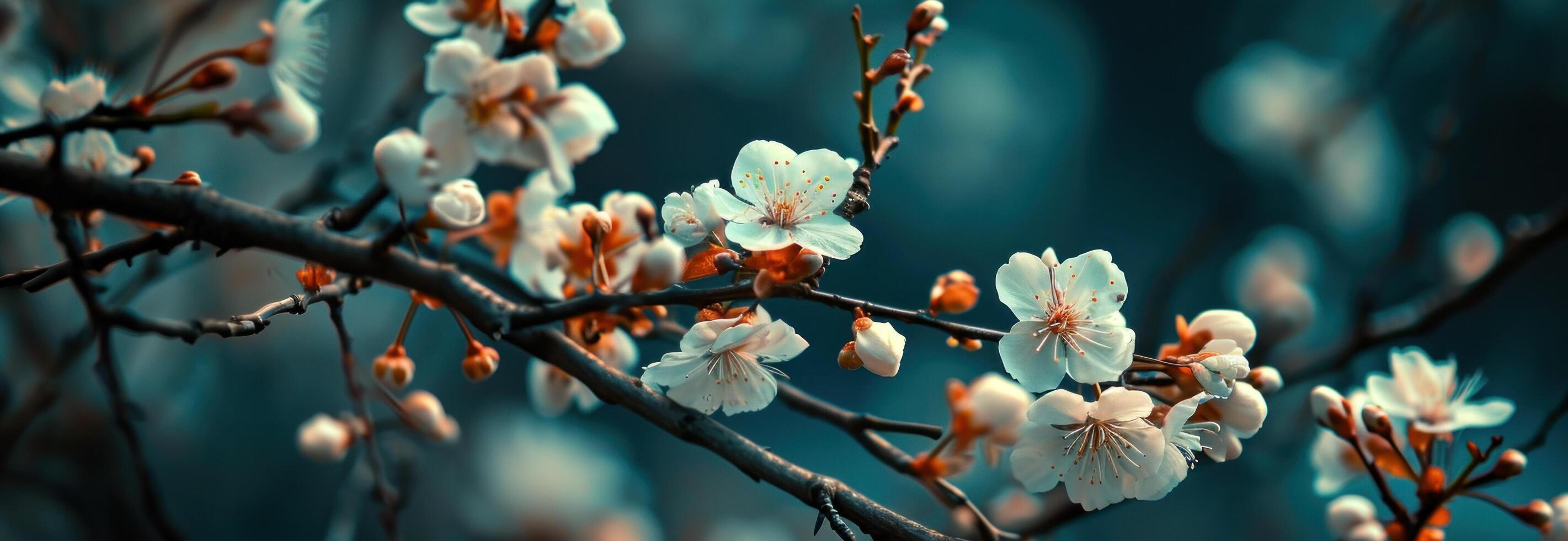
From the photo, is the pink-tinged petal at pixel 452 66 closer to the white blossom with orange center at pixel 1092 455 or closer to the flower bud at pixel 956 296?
the flower bud at pixel 956 296

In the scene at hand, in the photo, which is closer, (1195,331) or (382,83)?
(1195,331)

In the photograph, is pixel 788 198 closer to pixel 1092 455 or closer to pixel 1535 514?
pixel 1092 455

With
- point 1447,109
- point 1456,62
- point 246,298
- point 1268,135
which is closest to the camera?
point 1447,109

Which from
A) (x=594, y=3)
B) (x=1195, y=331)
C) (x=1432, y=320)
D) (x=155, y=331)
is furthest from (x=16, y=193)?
(x=1432, y=320)

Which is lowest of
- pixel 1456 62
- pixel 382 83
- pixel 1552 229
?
pixel 382 83

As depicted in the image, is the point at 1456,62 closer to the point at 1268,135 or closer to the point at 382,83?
the point at 1268,135

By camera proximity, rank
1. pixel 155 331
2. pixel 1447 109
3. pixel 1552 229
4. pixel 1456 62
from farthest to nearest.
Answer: pixel 1456 62, pixel 1447 109, pixel 1552 229, pixel 155 331

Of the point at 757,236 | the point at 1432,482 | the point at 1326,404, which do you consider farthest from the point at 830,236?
the point at 1432,482
